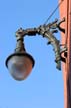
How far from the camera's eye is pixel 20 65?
6000mm

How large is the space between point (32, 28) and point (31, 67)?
883 millimetres

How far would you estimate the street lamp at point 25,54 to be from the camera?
6.00 metres

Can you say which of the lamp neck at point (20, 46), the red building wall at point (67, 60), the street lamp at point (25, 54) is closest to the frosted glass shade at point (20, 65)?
the street lamp at point (25, 54)

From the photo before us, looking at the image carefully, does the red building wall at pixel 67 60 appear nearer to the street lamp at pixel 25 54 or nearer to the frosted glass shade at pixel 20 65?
the street lamp at pixel 25 54

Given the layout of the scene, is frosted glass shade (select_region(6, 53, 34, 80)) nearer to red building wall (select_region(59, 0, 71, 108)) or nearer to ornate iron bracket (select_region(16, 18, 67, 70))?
ornate iron bracket (select_region(16, 18, 67, 70))

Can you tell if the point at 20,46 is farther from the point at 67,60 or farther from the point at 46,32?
the point at 67,60

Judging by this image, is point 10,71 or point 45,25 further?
point 45,25

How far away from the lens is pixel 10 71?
6012 mm

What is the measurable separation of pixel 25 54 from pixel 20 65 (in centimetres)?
18

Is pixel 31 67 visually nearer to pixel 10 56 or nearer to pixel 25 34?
pixel 10 56

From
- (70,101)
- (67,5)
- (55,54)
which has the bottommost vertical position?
(70,101)

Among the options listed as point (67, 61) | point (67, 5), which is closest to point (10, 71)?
point (67, 61)

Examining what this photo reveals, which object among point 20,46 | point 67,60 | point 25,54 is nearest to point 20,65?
point 25,54

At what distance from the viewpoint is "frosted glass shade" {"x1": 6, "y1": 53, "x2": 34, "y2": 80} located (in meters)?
5.99
